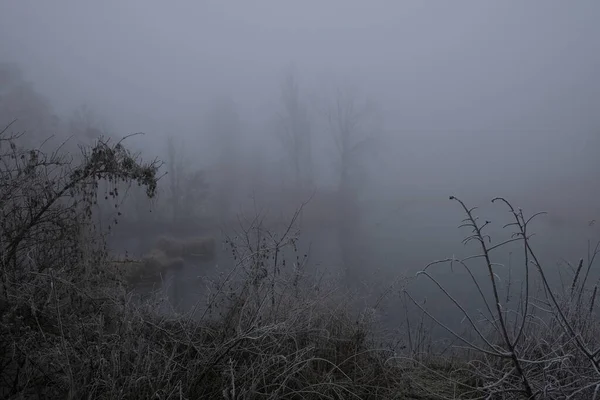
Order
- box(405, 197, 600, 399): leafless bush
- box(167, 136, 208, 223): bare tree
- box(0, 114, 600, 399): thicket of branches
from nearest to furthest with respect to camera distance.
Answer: box(405, 197, 600, 399): leafless bush → box(0, 114, 600, 399): thicket of branches → box(167, 136, 208, 223): bare tree

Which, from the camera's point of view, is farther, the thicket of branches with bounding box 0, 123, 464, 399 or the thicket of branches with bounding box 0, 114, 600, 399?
the thicket of branches with bounding box 0, 123, 464, 399

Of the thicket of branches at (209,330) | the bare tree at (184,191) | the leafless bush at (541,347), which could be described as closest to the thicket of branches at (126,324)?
the thicket of branches at (209,330)

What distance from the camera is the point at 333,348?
13.1 ft

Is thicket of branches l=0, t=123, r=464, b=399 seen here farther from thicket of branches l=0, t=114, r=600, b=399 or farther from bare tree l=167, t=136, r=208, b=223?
bare tree l=167, t=136, r=208, b=223

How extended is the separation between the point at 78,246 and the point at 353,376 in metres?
3.50

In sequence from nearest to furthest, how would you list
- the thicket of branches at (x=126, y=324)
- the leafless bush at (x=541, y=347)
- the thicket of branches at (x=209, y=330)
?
the leafless bush at (x=541, y=347) < the thicket of branches at (x=209, y=330) < the thicket of branches at (x=126, y=324)

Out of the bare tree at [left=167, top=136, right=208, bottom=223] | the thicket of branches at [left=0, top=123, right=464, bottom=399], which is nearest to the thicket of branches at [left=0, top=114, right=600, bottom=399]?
the thicket of branches at [left=0, top=123, right=464, bottom=399]

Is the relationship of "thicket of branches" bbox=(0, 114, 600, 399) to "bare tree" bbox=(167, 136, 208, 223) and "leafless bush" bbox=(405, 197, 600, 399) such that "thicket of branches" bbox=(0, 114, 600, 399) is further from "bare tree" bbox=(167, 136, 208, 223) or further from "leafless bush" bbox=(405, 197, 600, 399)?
"bare tree" bbox=(167, 136, 208, 223)

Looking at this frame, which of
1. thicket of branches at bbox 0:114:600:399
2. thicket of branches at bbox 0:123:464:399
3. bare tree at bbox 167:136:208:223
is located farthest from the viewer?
bare tree at bbox 167:136:208:223

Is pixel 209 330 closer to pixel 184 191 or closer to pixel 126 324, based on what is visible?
pixel 126 324

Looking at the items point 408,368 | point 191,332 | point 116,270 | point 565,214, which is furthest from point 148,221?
point 565,214

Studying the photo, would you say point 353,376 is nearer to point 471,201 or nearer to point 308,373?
point 308,373

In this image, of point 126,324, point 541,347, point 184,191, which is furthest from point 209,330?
point 184,191

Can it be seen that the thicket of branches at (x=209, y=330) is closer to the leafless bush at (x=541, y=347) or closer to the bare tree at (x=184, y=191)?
the leafless bush at (x=541, y=347)
